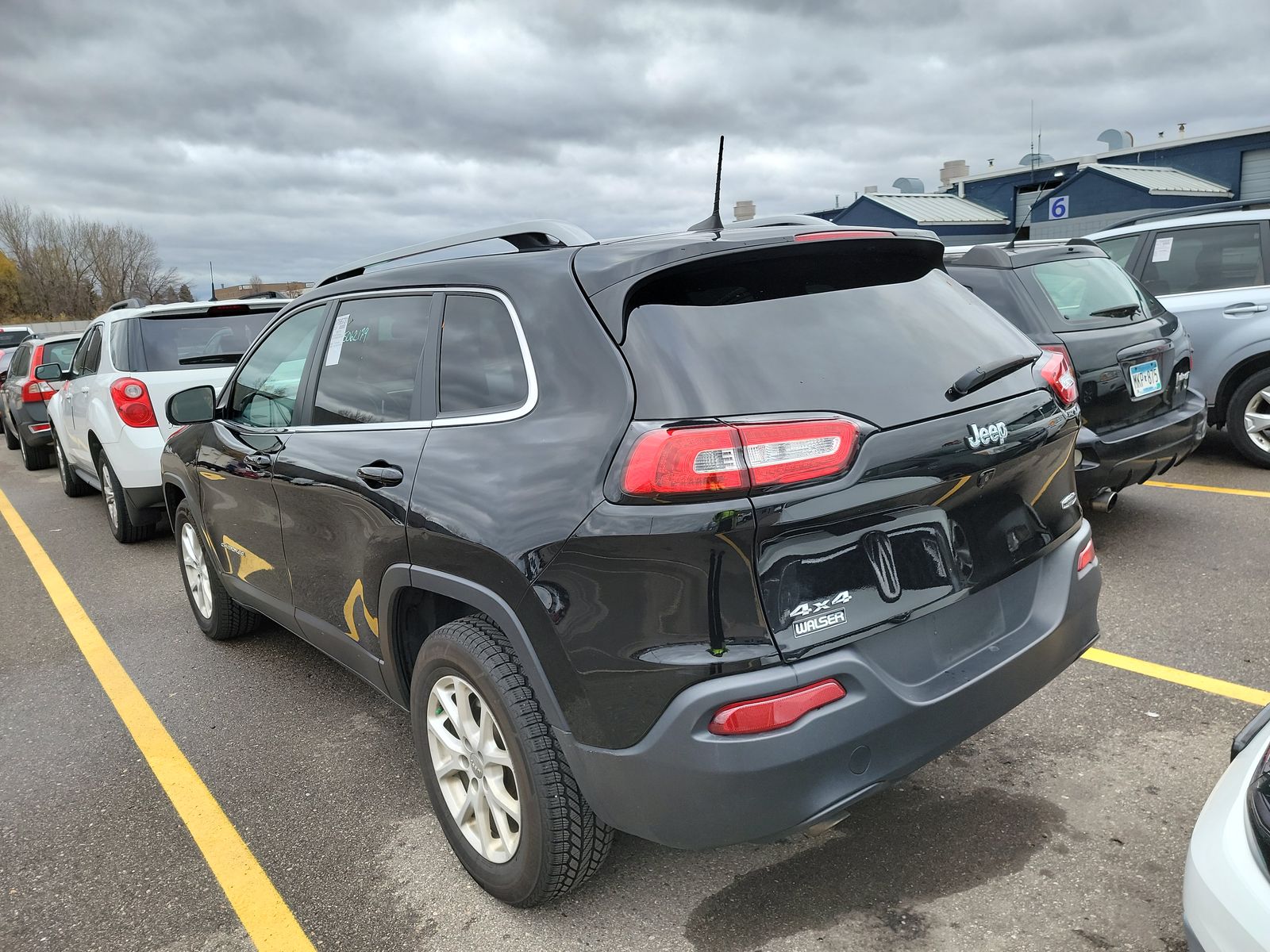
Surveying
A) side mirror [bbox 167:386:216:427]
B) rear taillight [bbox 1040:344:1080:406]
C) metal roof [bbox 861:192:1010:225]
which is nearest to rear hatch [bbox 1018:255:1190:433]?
rear taillight [bbox 1040:344:1080:406]

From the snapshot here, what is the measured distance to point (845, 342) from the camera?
90.0 inches

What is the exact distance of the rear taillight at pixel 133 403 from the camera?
6480 millimetres

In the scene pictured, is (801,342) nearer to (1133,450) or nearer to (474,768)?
(474,768)

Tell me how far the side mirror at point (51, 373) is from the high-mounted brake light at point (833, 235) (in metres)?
7.80

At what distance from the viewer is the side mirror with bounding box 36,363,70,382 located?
802cm

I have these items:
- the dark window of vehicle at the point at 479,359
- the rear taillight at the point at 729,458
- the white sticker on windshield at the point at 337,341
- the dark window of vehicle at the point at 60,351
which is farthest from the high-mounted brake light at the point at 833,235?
the dark window of vehicle at the point at 60,351

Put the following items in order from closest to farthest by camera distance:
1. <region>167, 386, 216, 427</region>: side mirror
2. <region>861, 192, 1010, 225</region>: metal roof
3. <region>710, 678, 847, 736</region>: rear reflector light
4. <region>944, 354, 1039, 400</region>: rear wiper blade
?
<region>710, 678, 847, 736</region>: rear reflector light → <region>944, 354, 1039, 400</region>: rear wiper blade → <region>167, 386, 216, 427</region>: side mirror → <region>861, 192, 1010, 225</region>: metal roof

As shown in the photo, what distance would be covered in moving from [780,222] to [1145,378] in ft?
10.7

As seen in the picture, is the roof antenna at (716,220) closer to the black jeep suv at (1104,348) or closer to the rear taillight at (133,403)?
the black jeep suv at (1104,348)

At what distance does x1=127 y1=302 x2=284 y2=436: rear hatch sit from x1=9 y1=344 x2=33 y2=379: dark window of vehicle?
Result: 6960mm

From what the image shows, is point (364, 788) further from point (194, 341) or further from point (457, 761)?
point (194, 341)

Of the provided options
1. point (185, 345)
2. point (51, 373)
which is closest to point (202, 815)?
point (185, 345)

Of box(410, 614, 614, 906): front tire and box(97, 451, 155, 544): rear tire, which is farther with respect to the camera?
box(97, 451, 155, 544): rear tire

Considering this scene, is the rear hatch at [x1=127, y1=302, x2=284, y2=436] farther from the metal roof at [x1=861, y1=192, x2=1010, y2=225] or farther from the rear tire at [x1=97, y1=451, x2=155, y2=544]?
the metal roof at [x1=861, y1=192, x2=1010, y2=225]
